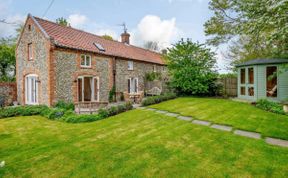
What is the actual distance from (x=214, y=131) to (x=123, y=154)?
380 centimetres

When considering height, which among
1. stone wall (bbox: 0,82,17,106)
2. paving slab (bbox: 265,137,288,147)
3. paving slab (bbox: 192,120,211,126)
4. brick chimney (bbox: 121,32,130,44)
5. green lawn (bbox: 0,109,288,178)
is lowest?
green lawn (bbox: 0,109,288,178)

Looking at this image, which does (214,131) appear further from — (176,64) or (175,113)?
(176,64)

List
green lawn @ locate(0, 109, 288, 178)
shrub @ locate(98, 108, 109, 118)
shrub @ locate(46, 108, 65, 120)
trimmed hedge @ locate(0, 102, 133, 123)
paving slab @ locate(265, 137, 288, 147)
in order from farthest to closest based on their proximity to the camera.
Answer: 1. shrub @ locate(46, 108, 65, 120)
2. shrub @ locate(98, 108, 109, 118)
3. trimmed hedge @ locate(0, 102, 133, 123)
4. paving slab @ locate(265, 137, 288, 147)
5. green lawn @ locate(0, 109, 288, 178)

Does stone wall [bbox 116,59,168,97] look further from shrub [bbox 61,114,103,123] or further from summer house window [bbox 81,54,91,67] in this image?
shrub [bbox 61,114,103,123]

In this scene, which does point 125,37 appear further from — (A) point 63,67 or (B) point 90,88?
(A) point 63,67

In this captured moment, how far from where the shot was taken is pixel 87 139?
644 cm

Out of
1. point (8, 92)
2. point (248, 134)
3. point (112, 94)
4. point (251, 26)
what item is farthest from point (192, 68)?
point (8, 92)

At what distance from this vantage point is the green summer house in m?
12.3

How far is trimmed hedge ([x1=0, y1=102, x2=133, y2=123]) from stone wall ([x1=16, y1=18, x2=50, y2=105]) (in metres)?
1.25

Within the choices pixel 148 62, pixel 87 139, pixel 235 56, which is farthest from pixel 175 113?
pixel 235 56

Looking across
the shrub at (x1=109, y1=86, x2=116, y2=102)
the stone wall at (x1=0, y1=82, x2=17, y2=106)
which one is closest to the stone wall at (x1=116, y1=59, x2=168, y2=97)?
the shrub at (x1=109, y1=86, x2=116, y2=102)

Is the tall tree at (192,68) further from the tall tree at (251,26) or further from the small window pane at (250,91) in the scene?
the small window pane at (250,91)

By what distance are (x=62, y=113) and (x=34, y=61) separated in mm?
6602

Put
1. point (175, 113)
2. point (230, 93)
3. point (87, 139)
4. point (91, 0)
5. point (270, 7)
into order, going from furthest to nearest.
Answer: point (230, 93)
point (91, 0)
point (175, 113)
point (87, 139)
point (270, 7)
